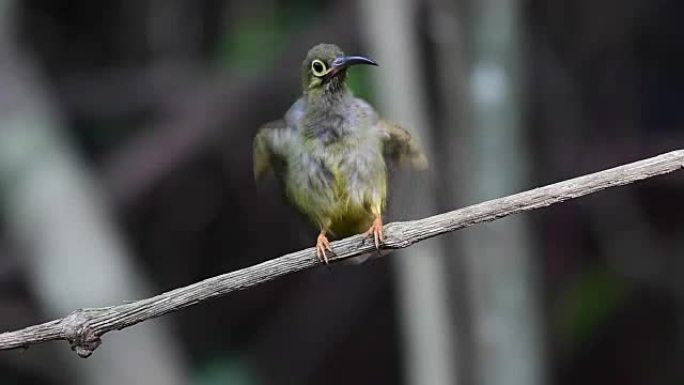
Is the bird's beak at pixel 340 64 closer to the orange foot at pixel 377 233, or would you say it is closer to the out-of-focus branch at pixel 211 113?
the orange foot at pixel 377 233

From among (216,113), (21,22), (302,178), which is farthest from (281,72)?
(302,178)

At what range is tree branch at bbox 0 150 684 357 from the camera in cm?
182

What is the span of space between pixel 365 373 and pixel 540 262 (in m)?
1.11

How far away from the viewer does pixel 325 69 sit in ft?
8.00

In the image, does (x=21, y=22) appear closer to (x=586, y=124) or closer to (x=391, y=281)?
(x=391, y=281)

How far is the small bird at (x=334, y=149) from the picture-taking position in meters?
2.46

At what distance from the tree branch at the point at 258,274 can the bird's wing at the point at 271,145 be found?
2.10 ft

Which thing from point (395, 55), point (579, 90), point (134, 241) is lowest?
point (134, 241)

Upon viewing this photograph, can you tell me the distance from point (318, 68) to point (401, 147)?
0.78 ft

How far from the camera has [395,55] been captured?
3.80 m

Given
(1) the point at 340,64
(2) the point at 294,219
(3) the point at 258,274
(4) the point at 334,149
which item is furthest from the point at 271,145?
(2) the point at 294,219

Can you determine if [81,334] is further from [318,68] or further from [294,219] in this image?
[294,219]

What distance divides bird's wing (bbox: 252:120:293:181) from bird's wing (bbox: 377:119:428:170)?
182mm

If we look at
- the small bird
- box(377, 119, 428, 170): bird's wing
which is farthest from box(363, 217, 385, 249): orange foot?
box(377, 119, 428, 170): bird's wing
